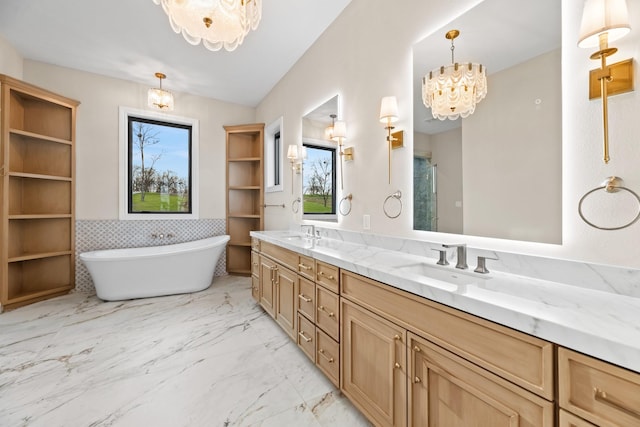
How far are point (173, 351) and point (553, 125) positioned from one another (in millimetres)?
2811

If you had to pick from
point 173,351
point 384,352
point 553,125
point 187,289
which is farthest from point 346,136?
point 187,289

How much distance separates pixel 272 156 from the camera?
4.37 metres

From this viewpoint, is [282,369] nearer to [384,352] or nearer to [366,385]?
[366,385]

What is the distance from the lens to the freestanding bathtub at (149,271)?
10.6ft

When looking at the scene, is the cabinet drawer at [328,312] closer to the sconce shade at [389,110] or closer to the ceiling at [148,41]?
the sconce shade at [389,110]

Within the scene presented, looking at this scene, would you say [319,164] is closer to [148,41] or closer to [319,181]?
[319,181]

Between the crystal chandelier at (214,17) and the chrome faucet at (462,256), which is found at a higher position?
the crystal chandelier at (214,17)

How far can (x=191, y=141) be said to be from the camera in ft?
14.5

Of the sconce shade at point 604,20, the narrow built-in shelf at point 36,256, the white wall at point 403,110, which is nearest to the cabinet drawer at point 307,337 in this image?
the white wall at point 403,110

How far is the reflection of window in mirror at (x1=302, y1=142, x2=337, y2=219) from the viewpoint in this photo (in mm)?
2721

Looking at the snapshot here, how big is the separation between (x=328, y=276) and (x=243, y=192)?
3.52m

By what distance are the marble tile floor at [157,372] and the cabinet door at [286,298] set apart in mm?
161

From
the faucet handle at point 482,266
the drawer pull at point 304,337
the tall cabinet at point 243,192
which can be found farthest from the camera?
the tall cabinet at point 243,192

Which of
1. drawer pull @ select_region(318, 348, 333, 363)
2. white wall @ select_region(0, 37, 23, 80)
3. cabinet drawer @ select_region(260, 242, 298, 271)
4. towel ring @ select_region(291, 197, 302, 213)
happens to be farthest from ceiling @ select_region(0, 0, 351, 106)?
Answer: drawer pull @ select_region(318, 348, 333, 363)
